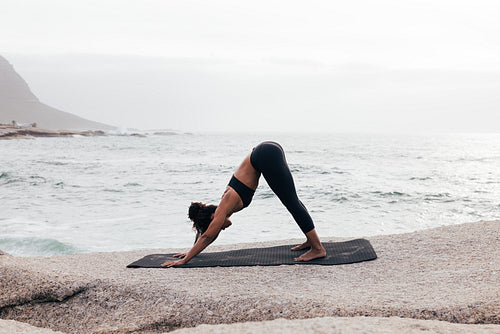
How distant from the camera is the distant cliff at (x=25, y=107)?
437ft

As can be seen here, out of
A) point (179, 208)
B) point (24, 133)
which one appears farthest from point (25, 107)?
point (179, 208)

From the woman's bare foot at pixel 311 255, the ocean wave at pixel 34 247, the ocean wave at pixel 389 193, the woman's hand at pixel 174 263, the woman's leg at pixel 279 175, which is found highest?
the woman's leg at pixel 279 175

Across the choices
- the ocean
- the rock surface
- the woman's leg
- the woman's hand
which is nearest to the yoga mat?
the woman's hand

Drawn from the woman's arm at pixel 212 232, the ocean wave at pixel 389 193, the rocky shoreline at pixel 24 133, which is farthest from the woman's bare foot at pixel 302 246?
the rocky shoreline at pixel 24 133

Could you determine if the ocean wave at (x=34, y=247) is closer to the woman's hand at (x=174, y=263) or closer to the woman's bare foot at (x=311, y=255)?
the woman's hand at (x=174, y=263)

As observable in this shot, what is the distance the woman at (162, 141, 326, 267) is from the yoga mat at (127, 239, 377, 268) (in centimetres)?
16

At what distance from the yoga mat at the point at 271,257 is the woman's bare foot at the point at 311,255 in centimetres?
5

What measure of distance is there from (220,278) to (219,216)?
595 millimetres

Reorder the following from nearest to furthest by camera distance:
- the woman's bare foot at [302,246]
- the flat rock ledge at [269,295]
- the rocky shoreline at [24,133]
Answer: the flat rock ledge at [269,295]
the woman's bare foot at [302,246]
the rocky shoreline at [24,133]

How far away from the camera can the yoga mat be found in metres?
3.86

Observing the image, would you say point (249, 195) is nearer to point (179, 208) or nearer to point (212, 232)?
point (212, 232)

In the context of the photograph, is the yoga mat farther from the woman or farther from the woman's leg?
the woman's leg

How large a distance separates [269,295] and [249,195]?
126 cm

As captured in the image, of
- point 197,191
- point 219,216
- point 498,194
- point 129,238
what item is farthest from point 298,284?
point 498,194
